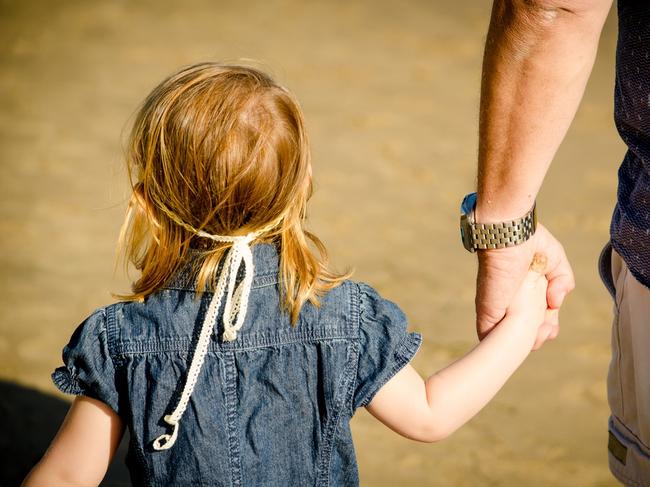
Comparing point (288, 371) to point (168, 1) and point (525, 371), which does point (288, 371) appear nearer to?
point (525, 371)

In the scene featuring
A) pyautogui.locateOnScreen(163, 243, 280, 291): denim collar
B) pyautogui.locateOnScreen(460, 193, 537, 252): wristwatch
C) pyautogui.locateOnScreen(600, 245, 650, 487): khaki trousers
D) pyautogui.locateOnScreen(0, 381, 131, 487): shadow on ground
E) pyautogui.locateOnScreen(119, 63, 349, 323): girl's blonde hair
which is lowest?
pyautogui.locateOnScreen(0, 381, 131, 487): shadow on ground

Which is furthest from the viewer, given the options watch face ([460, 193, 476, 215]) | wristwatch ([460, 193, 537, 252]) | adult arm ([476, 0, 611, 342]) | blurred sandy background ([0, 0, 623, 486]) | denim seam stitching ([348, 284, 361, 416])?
blurred sandy background ([0, 0, 623, 486])

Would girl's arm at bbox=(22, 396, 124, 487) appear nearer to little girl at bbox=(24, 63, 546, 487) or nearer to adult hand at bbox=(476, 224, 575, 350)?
little girl at bbox=(24, 63, 546, 487)

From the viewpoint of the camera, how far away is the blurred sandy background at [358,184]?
341 cm

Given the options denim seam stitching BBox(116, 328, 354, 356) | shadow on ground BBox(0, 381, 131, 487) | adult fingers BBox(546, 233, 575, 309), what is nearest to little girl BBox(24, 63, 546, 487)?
denim seam stitching BBox(116, 328, 354, 356)

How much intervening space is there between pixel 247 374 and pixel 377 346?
29 centimetres

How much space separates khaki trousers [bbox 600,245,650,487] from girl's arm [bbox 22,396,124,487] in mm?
1195

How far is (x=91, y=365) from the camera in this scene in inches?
66.1

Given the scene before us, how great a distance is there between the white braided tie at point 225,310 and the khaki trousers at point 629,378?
872 millimetres

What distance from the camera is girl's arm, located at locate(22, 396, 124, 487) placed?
1.68 m

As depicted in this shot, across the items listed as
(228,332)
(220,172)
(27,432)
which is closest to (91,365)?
(228,332)

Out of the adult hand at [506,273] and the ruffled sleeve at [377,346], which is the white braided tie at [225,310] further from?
the adult hand at [506,273]

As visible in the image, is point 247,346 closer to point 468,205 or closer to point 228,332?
point 228,332

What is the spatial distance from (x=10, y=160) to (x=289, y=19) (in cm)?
308
